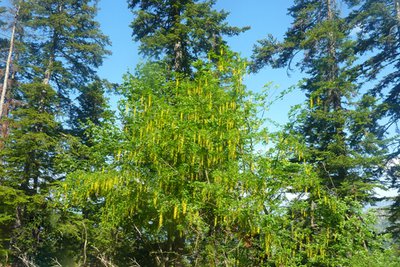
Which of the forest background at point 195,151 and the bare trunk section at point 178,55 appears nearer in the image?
the forest background at point 195,151

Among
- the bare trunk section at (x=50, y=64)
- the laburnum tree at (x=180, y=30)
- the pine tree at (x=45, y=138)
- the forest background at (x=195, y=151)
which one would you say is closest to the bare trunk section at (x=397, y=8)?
the forest background at (x=195, y=151)

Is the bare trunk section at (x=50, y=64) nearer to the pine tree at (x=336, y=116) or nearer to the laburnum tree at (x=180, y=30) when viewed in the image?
the laburnum tree at (x=180, y=30)

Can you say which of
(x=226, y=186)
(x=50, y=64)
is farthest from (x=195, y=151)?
(x=50, y=64)

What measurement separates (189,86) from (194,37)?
6.79m

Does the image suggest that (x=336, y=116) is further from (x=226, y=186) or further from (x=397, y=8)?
(x=226, y=186)

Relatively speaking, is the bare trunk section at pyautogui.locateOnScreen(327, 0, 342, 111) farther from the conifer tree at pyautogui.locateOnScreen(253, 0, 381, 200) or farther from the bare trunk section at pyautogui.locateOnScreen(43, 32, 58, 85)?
the bare trunk section at pyautogui.locateOnScreen(43, 32, 58, 85)

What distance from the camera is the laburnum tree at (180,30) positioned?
14031 mm

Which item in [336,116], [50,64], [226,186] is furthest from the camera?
[50,64]

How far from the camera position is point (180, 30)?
1388 cm

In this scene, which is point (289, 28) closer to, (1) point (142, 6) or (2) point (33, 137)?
(1) point (142, 6)

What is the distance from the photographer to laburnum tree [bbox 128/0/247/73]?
14031 millimetres

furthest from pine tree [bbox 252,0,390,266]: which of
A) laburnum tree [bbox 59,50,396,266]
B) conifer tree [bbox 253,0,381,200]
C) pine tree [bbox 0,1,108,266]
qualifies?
pine tree [bbox 0,1,108,266]

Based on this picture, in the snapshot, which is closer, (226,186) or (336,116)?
(226,186)

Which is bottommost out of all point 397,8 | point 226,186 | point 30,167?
point 226,186
